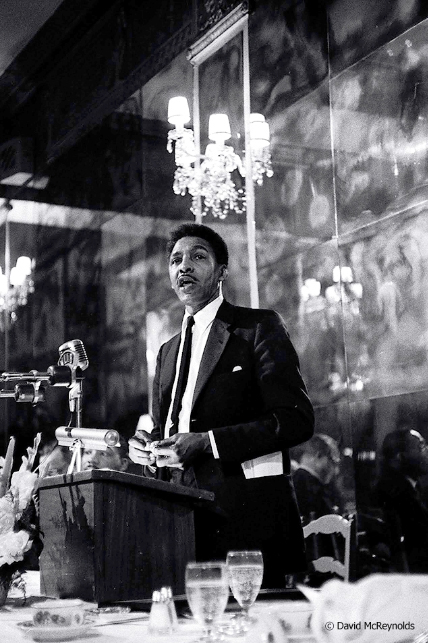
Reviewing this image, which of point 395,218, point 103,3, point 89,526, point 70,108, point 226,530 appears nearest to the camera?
point 89,526

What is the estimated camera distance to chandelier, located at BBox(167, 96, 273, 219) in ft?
14.4

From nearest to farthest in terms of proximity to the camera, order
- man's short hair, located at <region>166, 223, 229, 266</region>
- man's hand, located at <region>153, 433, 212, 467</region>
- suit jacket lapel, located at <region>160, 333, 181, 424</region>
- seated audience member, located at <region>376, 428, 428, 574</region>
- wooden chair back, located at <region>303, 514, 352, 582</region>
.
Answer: man's hand, located at <region>153, 433, 212, 467</region>, suit jacket lapel, located at <region>160, 333, 181, 424</region>, man's short hair, located at <region>166, 223, 229, 266</region>, wooden chair back, located at <region>303, 514, 352, 582</region>, seated audience member, located at <region>376, 428, 428, 574</region>

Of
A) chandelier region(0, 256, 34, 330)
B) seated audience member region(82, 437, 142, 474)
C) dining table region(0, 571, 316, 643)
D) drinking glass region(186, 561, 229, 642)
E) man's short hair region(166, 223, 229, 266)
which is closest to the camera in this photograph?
dining table region(0, 571, 316, 643)

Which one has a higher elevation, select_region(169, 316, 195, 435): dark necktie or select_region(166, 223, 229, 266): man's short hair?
select_region(166, 223, 229, 266): man's short hair

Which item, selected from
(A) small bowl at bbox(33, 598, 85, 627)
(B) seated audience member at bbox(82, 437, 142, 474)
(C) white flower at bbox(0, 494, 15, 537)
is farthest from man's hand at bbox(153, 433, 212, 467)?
(B) seated audience member at bbox(82, 437, 142, 474)

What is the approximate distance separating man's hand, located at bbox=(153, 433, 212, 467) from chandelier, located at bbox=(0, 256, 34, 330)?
4.98 metres

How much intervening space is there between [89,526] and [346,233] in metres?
2.37

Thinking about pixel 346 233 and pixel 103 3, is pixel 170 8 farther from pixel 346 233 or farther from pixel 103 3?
pixel 346 233

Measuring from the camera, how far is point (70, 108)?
6.67 meters

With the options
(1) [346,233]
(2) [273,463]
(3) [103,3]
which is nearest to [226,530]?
(2) [273,463]

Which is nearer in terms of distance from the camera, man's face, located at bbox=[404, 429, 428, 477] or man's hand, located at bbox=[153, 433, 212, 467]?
man's hand, located at bbox=[153, 433, 212, 467]

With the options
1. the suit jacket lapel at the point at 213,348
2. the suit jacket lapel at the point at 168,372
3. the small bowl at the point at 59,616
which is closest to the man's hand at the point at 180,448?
the suit jacket lapel at the point at 213,348

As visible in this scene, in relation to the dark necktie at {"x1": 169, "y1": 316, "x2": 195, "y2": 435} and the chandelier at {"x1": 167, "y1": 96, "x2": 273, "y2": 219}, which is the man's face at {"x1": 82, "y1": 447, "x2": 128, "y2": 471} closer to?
the chandelier at {"x1": 167, "y1": 96, "x2": 273, "y2": 219}

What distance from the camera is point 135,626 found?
4.74 ft
